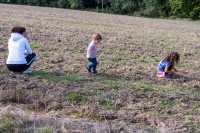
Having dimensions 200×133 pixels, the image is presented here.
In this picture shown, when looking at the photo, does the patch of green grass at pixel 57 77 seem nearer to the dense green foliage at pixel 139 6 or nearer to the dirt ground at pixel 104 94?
the dirt ground at pixel 104 94

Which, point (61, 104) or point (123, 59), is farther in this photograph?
point (123, 59)

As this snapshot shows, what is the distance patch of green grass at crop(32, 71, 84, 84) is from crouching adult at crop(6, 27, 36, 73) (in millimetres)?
289

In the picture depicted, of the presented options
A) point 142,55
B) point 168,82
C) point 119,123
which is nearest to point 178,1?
point 142,55

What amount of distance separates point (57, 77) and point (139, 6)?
57443 millimetres

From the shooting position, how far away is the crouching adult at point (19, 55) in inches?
455

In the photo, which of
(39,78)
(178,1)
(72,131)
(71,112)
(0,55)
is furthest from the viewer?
(178,1)

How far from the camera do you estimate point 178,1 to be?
62531mm

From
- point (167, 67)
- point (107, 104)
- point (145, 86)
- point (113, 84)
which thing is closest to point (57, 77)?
point (113, 84)

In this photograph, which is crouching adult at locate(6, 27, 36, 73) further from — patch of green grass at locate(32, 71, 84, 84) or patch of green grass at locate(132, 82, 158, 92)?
patch of green grass at locate(132, 82, 158, 92)

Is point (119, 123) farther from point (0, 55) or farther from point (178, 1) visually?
point (178, 1)

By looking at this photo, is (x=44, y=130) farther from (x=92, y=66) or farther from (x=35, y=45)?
(x=35, y=45)

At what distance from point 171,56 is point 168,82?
36.9 inches

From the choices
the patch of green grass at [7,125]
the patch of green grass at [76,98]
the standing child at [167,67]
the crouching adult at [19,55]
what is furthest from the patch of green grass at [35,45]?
the patch of green grass at [7,125]

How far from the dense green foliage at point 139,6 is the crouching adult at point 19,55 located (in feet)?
168
